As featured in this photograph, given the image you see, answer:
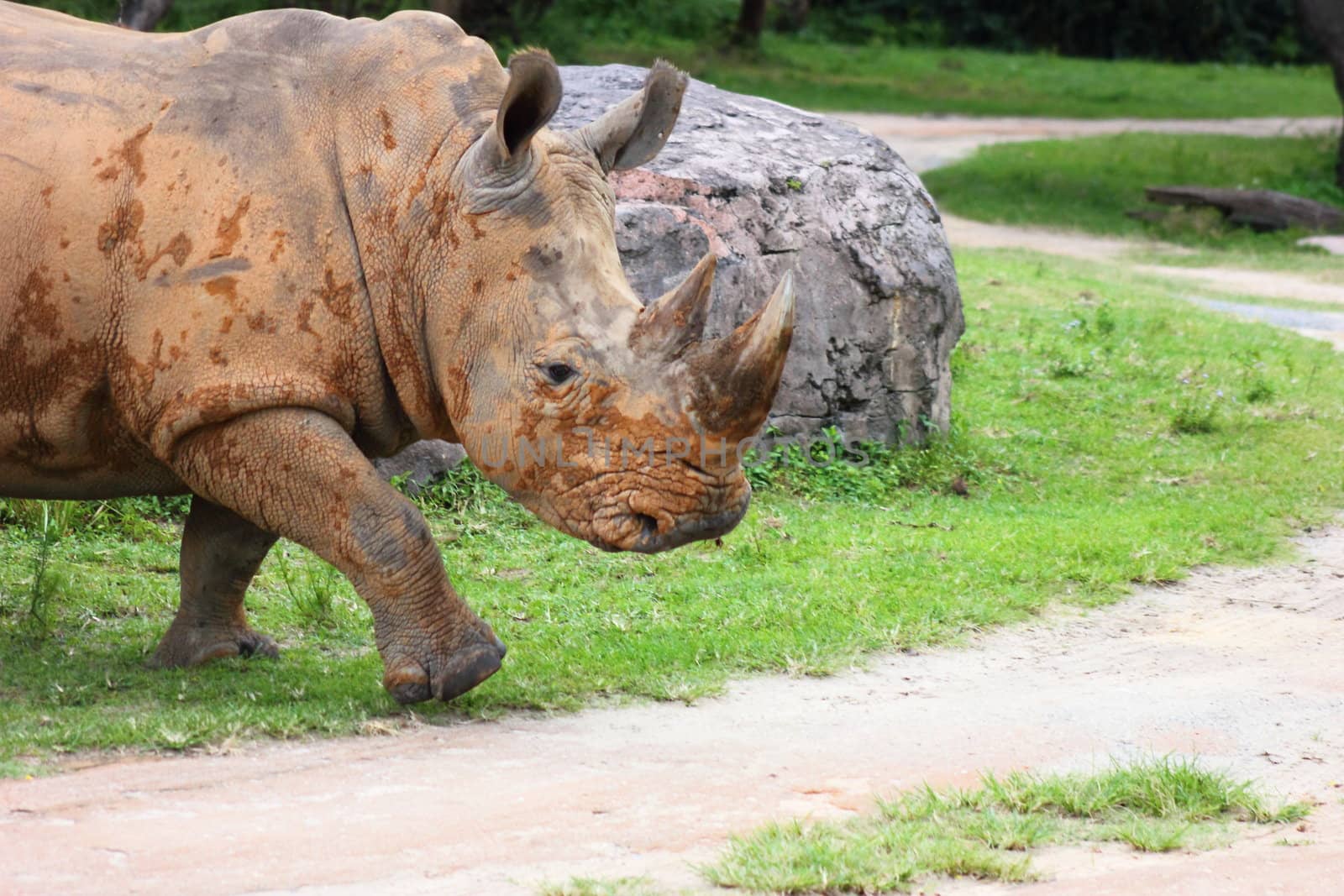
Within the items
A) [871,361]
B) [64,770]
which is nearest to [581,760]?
→ [64,770]

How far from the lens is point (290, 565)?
288 inches

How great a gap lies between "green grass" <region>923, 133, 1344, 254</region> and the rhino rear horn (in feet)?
42.3

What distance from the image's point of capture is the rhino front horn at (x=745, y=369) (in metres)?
4.74

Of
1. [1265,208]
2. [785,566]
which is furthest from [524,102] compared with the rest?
[1265,208]

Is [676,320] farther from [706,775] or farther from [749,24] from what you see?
[749,24]

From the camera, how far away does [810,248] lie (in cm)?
861

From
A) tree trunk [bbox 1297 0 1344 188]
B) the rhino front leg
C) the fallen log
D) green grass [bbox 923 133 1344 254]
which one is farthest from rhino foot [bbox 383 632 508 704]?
tree trunk [bbox 1297 0 1344 188]

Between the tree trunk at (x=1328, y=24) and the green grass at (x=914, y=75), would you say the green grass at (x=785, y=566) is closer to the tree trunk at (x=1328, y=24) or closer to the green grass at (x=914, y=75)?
the tree trunk at (x=1328, y=24)

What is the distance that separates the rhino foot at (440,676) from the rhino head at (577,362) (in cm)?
47

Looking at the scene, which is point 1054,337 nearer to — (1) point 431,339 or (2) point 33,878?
(1) point 431,339

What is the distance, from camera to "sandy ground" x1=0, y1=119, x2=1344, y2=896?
4.12 meters

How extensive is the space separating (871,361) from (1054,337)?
3.17 meters

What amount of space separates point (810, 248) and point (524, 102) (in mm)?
3770

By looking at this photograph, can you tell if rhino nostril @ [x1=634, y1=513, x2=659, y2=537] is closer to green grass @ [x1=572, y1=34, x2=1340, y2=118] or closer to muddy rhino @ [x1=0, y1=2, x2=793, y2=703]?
muddy rhino @ [x1=0, y1=2, x2=793, y2=703]
